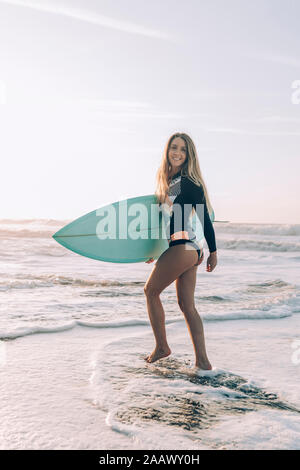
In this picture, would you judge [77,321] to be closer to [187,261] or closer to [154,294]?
[154,294]

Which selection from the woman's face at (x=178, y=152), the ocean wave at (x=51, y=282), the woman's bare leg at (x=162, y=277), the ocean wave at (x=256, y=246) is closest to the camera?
the woman's bare leg at (x=162, y=277)

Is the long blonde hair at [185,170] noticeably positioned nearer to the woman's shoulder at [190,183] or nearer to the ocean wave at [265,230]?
the woman's shoulder at [190,183]

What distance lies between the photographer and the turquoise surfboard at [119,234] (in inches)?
140

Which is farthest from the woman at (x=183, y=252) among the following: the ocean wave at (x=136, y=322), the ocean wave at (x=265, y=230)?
the ocean wave at (x=265, y=230)

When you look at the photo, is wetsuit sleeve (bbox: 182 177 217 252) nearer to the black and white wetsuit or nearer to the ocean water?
the black and white wetsuit

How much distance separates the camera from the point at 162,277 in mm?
2883

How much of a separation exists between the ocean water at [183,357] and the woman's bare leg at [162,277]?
14 centimetres

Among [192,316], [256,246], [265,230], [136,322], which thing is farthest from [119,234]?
[265,230]

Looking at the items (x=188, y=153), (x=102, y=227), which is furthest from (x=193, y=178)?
(x=102, y=227)

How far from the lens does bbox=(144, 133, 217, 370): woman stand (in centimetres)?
285

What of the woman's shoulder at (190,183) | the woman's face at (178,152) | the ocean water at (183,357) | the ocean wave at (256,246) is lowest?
the ocean water at (183,357)

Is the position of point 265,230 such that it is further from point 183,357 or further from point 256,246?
point 183,357

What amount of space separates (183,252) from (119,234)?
3.56ft
